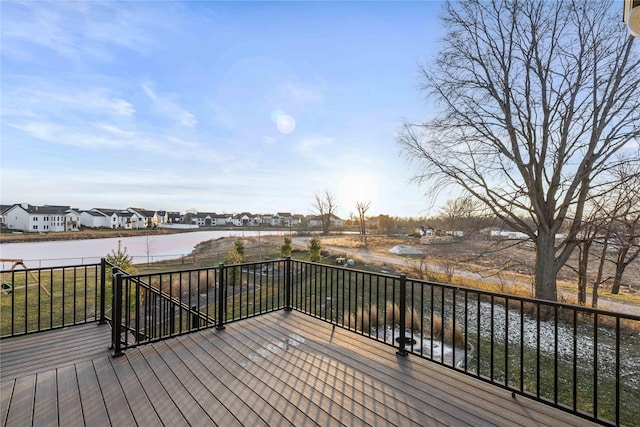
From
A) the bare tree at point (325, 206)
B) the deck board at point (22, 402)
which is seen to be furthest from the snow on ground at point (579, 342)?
the bare tree at point (325, 206)

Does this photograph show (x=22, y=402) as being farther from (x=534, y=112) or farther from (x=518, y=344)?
(x=534, y=112)

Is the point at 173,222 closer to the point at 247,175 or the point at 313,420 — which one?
the point at 247,175

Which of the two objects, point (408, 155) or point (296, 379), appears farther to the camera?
point (408, 155)

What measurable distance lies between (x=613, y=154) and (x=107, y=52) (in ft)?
38.7

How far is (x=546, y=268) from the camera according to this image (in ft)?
25.6

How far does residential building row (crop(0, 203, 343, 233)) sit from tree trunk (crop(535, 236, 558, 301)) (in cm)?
2883

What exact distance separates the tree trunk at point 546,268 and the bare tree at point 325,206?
25636mm

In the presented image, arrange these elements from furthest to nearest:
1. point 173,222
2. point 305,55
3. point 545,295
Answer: point 173,222
point 545,295
point 305,55

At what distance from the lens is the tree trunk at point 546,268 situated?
302 inches

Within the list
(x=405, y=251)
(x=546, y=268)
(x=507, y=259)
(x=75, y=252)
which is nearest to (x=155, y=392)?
(x=546, y=268)

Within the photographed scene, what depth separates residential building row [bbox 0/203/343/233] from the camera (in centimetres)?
3123

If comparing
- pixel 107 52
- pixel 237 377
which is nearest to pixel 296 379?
pixel 237 377

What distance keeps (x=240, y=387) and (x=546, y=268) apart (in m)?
8.98

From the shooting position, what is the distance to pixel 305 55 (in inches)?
262
